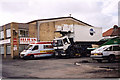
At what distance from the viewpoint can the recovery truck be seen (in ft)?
74.1

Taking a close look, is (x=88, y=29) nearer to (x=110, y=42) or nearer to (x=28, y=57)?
(x=110, y=42)

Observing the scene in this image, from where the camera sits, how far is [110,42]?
719 inches

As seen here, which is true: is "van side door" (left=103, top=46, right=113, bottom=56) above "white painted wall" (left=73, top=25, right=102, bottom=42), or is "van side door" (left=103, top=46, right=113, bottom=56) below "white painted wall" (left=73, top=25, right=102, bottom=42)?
below

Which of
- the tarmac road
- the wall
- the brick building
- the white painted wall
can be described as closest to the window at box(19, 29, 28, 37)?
the brick building

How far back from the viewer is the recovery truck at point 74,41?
22594mm

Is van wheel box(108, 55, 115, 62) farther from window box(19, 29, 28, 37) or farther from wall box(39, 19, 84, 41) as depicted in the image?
window box(19, 29, 28, 37)

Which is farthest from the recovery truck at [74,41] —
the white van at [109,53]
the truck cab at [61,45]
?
the white van at [109,53]

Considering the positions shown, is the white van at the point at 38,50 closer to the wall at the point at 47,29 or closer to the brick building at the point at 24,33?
the brick building at the point at 24,33

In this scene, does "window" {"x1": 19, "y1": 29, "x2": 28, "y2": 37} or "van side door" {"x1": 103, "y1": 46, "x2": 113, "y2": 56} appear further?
"window" {"x1": 19, "y1": 29, "x2": 28, "y2": 37}

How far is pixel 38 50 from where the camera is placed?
23.6 m

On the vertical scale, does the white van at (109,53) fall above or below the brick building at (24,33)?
below

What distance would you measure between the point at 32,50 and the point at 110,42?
1010cm

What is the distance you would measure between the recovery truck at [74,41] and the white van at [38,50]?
48.3 inches

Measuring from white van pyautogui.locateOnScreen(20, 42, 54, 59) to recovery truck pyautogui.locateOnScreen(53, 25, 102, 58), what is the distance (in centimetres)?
123
